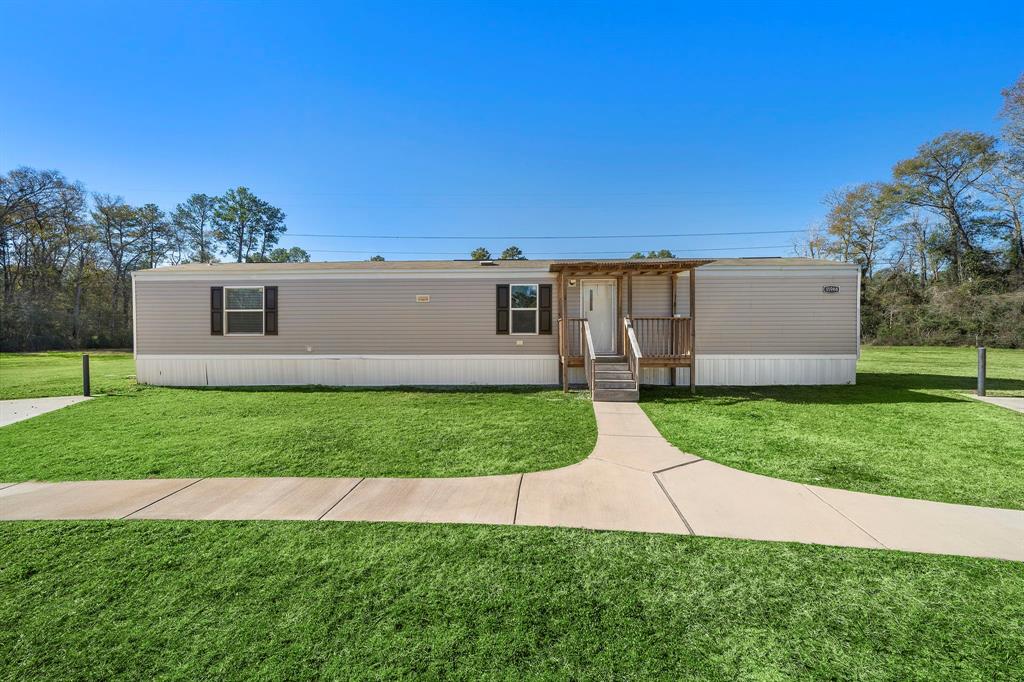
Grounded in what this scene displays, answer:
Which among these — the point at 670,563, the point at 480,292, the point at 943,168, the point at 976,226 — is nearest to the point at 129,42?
the point at 480,292

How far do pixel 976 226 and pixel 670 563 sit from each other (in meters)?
32.8

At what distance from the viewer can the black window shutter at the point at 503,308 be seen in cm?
963

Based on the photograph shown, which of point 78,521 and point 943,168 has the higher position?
point 943,168

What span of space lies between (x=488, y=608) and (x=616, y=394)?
6.18 meters

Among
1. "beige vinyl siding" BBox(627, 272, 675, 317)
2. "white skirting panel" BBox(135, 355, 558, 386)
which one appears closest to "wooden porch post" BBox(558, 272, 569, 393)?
"beige vinyl siding" BBox(627, 272, 675, 317)

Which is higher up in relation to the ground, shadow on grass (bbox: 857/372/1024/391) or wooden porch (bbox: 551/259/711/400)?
wooden porch (bbox: 551/259/711/400)

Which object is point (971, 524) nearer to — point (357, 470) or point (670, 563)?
point (670, 563)

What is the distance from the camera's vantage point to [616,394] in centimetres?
780

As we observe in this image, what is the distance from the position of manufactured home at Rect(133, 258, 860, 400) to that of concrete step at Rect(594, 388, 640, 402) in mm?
1475

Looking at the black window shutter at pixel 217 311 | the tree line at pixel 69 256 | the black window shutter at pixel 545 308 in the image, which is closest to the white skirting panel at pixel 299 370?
the black window shutter at pixel 217 311

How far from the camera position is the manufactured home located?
9266 millimetres

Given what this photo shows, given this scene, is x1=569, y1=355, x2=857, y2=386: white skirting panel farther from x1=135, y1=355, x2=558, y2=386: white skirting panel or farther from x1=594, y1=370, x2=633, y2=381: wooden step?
x1=135, y1=355, x2=558, y2=386: white skirting panel

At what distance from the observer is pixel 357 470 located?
4.05 metres

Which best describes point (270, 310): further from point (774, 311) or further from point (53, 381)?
point (774, 311)
